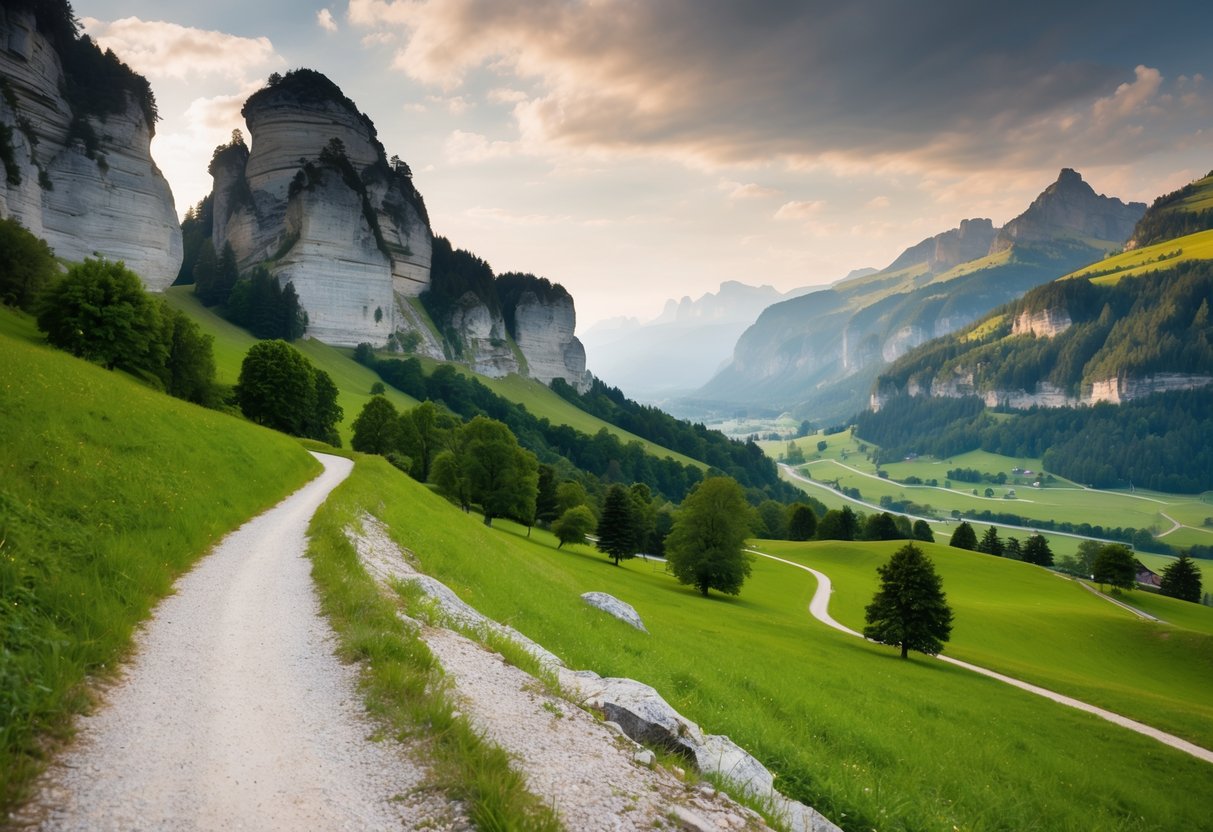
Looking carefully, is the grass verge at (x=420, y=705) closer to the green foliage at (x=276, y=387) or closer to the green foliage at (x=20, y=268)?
the green foliage at (x=276, y=387)

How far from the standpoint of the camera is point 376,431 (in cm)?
7050

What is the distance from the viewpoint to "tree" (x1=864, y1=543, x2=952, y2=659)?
3459 centimetres

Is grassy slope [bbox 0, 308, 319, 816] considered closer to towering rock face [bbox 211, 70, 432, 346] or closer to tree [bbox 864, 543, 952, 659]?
tree [bbox 864, 543, 952, 659]

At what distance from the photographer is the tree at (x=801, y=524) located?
99812 millimetres

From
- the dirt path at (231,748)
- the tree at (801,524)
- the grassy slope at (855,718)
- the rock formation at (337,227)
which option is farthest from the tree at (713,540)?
the rock formation at (337,227)

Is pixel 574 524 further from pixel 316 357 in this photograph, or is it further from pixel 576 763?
pixel 316 357

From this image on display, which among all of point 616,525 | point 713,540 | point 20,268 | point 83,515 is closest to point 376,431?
point 616,525

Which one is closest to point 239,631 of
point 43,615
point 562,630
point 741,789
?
point 43,615

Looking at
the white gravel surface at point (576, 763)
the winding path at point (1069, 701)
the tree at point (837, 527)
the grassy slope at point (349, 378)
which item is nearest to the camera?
the white gravel surface at point (576, 763)

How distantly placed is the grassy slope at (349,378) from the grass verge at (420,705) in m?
72.2

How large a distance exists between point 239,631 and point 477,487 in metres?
46.5

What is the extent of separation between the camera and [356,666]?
8.45m

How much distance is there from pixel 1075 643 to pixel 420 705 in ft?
190

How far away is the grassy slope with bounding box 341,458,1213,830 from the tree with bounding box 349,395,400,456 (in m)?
40.0
